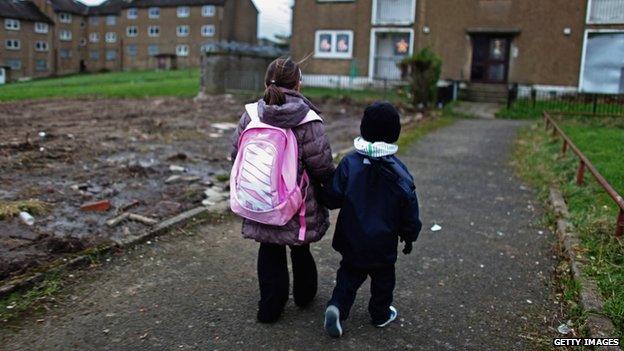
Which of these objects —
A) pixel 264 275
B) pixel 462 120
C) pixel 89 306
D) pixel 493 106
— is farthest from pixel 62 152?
pixel 493 106

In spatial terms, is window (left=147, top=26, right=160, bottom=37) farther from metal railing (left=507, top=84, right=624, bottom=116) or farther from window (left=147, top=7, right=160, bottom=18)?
metal railing (left=507, top=84, right=624, bottom=116)

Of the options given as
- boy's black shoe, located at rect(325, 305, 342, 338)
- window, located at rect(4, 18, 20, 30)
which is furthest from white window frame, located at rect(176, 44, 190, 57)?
boy's black shoe, located at rect(325, 305, 342, 338)

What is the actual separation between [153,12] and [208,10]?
8.17 metres

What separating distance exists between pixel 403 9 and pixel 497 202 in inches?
924

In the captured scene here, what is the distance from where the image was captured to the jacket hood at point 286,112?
3.75 meters

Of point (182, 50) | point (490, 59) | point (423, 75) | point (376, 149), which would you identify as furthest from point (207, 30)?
point (376, 149)

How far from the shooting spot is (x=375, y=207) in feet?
12.4

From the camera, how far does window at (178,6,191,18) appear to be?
62.4 meters

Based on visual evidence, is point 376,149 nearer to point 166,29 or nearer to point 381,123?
point 381,123

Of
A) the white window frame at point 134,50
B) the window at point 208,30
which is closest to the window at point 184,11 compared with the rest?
the window at point 208,30

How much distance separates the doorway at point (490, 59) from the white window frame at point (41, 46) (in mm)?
20494

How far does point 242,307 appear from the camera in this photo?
4.38 m

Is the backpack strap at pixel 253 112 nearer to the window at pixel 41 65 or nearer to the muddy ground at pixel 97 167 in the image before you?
the muddy ground at pixel 97 167

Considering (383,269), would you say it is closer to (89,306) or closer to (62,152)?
(89,306)
